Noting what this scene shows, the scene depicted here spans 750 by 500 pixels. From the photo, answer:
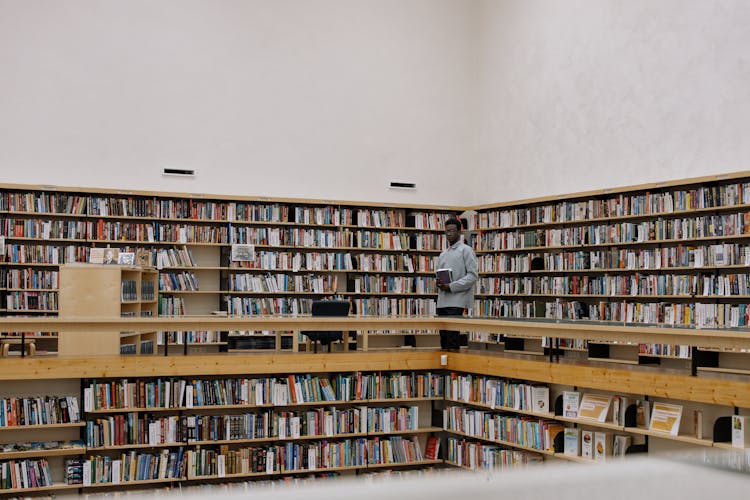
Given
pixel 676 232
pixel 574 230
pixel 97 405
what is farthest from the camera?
pixel 574 230

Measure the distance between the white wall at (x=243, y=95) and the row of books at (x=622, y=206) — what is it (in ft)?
4.24

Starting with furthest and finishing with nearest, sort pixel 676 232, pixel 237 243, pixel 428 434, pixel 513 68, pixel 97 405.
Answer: pixel 513 68 < pixel 237 243 < pixel 676 232 < pixel 428 434 < pixel 97 405

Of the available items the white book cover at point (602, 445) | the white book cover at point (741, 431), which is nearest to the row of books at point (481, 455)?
the white book cover at point (602, 445)

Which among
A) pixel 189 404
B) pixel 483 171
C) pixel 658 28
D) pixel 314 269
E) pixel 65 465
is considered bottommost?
pixel 65 465

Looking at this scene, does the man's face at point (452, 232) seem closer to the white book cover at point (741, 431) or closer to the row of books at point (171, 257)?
the white book cover at point (741, 431)

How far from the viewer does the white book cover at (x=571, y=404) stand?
5628 millimetres

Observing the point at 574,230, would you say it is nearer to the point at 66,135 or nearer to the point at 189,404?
the point at 189,404

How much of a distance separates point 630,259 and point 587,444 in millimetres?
3892

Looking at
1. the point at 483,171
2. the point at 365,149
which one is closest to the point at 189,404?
the point at 365,149

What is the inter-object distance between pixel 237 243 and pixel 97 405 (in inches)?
179

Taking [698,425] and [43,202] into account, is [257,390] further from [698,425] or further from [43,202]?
[43,202]

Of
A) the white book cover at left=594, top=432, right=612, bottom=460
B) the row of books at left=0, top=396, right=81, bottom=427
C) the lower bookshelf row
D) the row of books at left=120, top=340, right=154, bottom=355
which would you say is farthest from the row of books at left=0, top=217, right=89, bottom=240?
the white book cover at left=594, top=432, right=612, bottom=460

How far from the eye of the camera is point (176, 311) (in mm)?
10195

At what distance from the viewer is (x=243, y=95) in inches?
431
